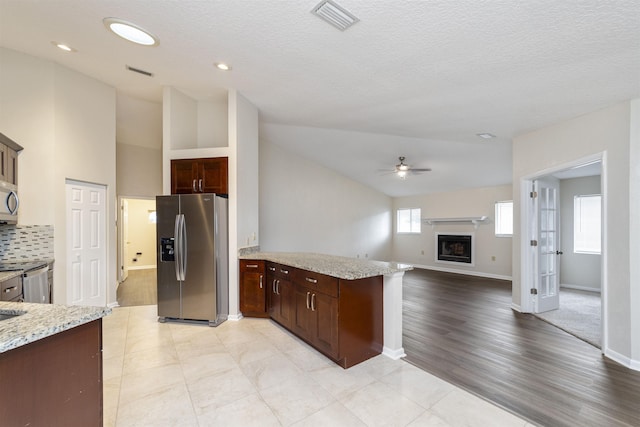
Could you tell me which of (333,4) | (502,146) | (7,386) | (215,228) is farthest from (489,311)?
(7,386)

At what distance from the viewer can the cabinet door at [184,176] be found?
12.5ft

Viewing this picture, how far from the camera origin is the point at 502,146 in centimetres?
486

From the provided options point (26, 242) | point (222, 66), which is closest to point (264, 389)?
point (222, 66)

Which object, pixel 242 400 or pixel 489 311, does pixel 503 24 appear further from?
pixel 489 311

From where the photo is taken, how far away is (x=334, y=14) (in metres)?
2.03

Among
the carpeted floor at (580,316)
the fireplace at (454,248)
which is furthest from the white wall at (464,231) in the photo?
the carpeted floor at (580,316)

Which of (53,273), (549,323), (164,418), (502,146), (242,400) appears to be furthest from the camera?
(502,146)

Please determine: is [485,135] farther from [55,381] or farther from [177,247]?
[55,381]

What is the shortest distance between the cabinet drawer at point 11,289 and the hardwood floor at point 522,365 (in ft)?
12.1

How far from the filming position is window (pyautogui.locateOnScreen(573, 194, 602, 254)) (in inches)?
225

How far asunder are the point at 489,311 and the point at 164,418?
4.32m

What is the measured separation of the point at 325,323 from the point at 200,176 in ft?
8.23

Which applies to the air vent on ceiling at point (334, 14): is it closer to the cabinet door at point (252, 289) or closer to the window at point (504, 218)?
the cabinet door at point (252, 289)

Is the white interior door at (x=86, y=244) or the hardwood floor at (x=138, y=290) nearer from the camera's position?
the white interior door at (x=86, y=244)
